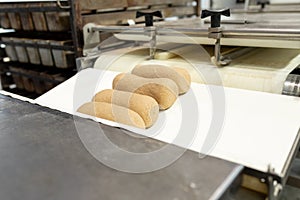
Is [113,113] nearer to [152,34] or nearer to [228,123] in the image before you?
[228,123]

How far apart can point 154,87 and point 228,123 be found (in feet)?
0.84

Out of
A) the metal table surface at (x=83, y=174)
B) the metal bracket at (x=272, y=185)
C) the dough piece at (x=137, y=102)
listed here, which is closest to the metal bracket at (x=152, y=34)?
the dough piece at (x=137, y=102)

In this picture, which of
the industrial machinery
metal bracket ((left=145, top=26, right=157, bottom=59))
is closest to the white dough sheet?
the industrial machinery

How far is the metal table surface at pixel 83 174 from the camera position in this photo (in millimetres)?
457

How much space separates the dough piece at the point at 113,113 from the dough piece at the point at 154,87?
0.12 meters

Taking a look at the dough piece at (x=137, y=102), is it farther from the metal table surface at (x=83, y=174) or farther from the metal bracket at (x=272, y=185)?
the metal bracket at (x=272, y=185)

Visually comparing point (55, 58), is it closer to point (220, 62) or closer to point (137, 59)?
point (137, 59)

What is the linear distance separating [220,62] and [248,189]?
0.70 m

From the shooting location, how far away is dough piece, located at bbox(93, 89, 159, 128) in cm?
77

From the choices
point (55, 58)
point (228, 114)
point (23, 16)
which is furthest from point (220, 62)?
point (23, 16)

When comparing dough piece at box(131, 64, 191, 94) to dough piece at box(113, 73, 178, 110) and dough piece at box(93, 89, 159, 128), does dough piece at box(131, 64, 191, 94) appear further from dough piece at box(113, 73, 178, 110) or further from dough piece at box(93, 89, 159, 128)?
dough piece at box(93, 89, 159, 128)

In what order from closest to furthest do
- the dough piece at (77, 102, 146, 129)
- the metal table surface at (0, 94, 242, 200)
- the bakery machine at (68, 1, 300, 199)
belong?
the metal table surface at (0, 94, 242, 200) < the dough piece at (77, 102, 146, 129) < the bakery machine at (68, 1, 300, 199)

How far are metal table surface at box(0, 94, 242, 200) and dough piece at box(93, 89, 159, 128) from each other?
0.13 m

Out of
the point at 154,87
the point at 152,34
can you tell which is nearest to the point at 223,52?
the point at 152,34
